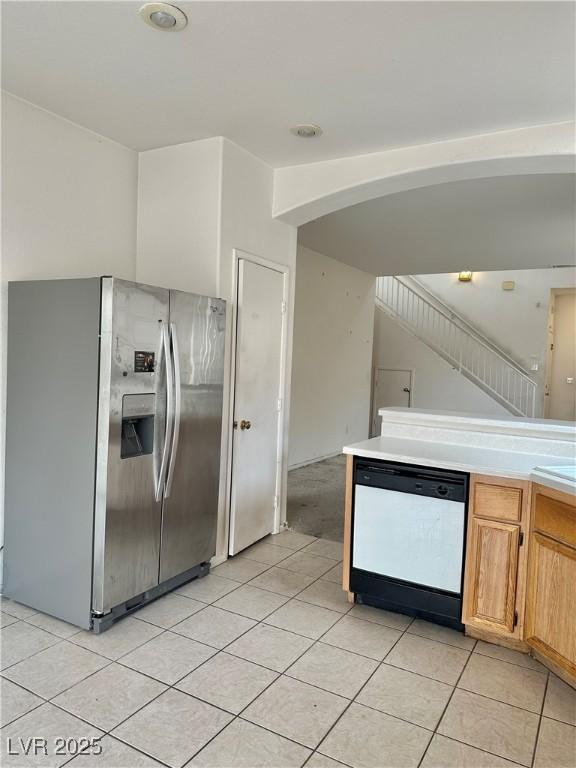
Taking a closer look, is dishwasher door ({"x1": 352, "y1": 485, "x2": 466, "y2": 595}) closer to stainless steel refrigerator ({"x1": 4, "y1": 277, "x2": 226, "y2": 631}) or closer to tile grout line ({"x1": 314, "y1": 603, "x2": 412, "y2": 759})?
tile grout line ({"x1": 314, "y1": 603, "x2": 412, "y2": 759})

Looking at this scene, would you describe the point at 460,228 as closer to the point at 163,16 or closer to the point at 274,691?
the point at 163,16

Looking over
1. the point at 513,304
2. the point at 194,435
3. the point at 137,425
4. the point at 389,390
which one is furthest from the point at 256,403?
the point at 513,304

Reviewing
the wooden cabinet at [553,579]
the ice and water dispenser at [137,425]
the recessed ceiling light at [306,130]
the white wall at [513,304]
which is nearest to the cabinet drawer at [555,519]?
the wooden cabinet at [553,579]

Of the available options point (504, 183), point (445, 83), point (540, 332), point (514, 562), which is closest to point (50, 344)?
point (445, 83)

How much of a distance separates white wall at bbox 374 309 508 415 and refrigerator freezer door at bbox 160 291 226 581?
20.3 ft

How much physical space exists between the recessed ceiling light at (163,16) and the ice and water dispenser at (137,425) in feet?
5.41

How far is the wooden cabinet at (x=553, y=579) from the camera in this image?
7.46 ft

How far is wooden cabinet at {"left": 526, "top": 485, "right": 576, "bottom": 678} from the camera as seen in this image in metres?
2.27

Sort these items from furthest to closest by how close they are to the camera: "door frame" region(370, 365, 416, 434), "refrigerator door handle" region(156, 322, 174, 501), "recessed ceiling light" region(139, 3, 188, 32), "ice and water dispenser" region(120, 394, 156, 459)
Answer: "door frame" region(370, 365, 416, 434), "refrigerator door handle" region(156, 322, 174, 501), "ice and water dispenser" region(120, 394, 156, 459), "recessed ceiling light" region(139, 3, 188, 32)

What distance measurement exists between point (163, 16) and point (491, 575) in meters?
2.92

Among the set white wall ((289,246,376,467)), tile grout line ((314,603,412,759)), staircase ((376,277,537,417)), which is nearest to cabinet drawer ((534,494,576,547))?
tile grout line ((314,603,412,759))

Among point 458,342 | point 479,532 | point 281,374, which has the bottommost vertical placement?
point 479,532

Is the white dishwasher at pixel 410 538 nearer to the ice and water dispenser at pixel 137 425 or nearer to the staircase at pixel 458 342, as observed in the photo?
the ice and water dispenser at pixel 137 425

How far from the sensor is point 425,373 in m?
9.02
